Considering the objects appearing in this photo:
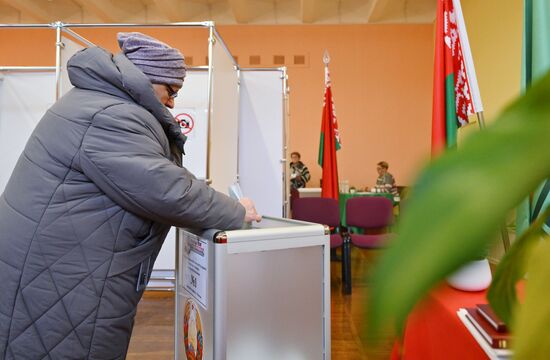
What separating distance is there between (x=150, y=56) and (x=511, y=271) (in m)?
1.08

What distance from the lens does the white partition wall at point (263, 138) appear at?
323cm

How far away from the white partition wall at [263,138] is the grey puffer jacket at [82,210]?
223cm

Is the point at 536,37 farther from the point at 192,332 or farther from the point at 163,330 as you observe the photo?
the point at 163,330

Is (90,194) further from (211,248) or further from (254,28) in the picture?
(254,28)

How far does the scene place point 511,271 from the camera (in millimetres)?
167

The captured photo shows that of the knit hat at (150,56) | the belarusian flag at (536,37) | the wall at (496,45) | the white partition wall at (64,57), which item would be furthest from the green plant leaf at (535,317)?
the wall at (496,45)

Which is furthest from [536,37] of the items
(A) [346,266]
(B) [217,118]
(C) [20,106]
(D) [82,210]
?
(C) [20,106]

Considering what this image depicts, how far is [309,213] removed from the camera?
374cm

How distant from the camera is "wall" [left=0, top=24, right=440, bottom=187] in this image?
741 cm

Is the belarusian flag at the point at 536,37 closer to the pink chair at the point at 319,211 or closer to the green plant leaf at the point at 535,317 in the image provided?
the green plant leaf at the point at 535,317

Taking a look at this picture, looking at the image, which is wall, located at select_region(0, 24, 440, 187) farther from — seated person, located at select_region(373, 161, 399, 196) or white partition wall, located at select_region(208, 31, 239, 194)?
white partition wall, located at select_region(208, 31, 239, 194)

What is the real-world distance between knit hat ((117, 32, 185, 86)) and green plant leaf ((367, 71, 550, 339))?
1097 millimetres

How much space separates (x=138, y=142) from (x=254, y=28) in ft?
24.1

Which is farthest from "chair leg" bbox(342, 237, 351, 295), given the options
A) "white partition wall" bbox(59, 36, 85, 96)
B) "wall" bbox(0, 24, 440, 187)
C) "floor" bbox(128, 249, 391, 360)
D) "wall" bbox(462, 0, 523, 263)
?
"wall" bbox(0, 24, 440, 187)
